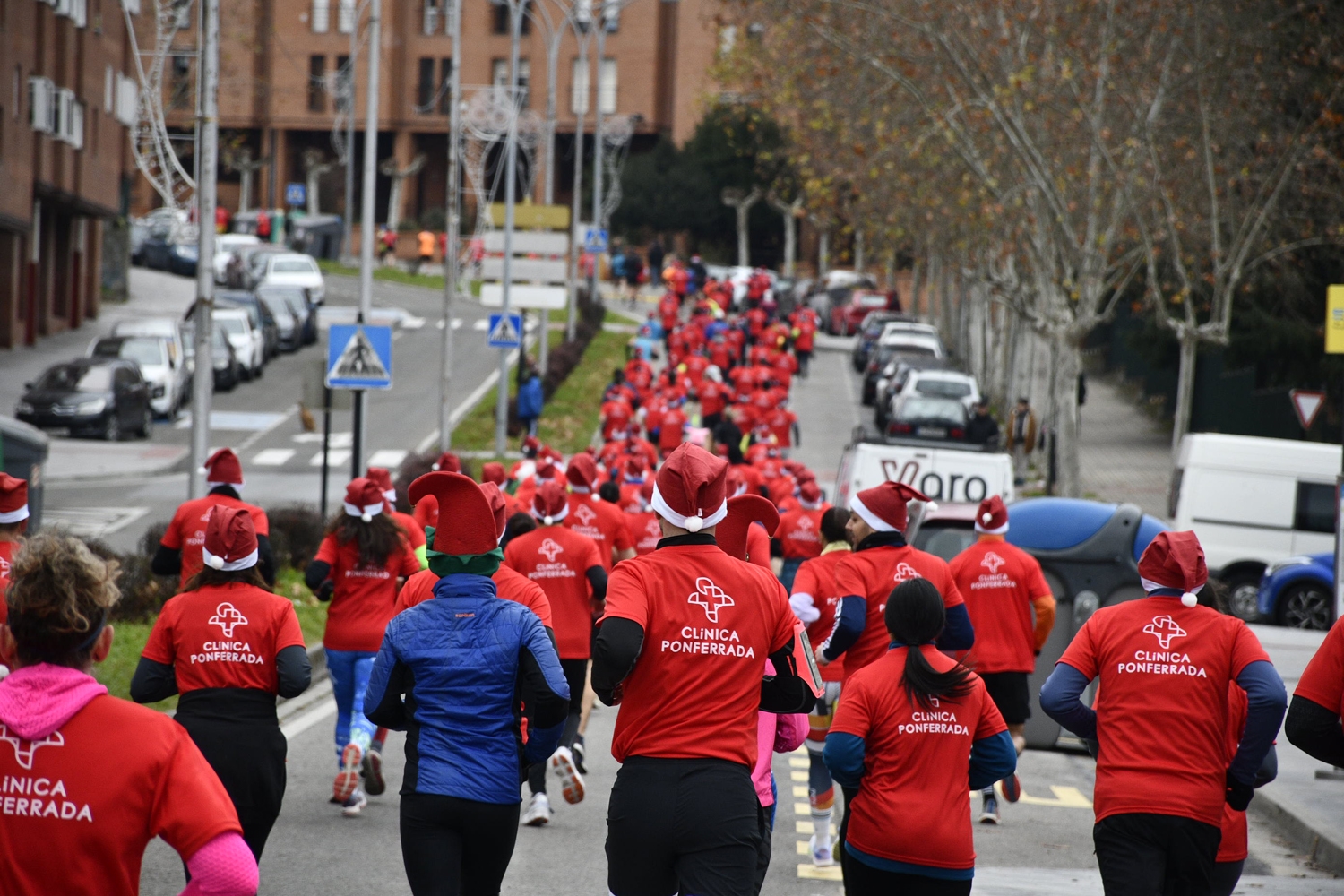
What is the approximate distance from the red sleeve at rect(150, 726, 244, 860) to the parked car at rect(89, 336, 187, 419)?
110 ft

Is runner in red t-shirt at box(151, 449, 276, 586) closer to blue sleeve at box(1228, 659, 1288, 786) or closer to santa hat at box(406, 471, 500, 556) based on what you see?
santa hat at box(406, 471, 500, 556)

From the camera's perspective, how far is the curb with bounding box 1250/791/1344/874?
974 centimetres

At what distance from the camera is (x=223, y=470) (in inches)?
360

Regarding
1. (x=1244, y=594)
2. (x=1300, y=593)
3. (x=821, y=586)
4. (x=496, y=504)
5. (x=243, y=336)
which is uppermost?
(x=496, y=504)

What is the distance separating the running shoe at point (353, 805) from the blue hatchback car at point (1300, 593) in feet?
47.7

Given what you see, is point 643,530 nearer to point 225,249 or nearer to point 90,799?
point 90,799

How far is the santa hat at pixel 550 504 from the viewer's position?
9.69 meters

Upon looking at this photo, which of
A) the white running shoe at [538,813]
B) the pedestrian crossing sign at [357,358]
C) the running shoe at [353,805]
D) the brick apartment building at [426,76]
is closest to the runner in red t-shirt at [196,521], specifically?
the running shoe at [353,805]

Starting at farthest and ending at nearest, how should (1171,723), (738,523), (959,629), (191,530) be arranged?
(191,530)
(959,629)
(738,523)
(1171,723)

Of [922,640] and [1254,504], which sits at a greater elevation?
[922,640]

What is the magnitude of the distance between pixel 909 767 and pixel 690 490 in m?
1.31

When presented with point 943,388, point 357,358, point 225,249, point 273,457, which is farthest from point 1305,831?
point 225,249

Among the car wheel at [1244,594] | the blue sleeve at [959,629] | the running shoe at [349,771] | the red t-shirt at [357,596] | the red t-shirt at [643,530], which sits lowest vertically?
the car wheel at [1244,594]

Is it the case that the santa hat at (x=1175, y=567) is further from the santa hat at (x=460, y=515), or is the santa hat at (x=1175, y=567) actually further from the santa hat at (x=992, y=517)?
Answer: the santa hat at (x=992, y=517)
